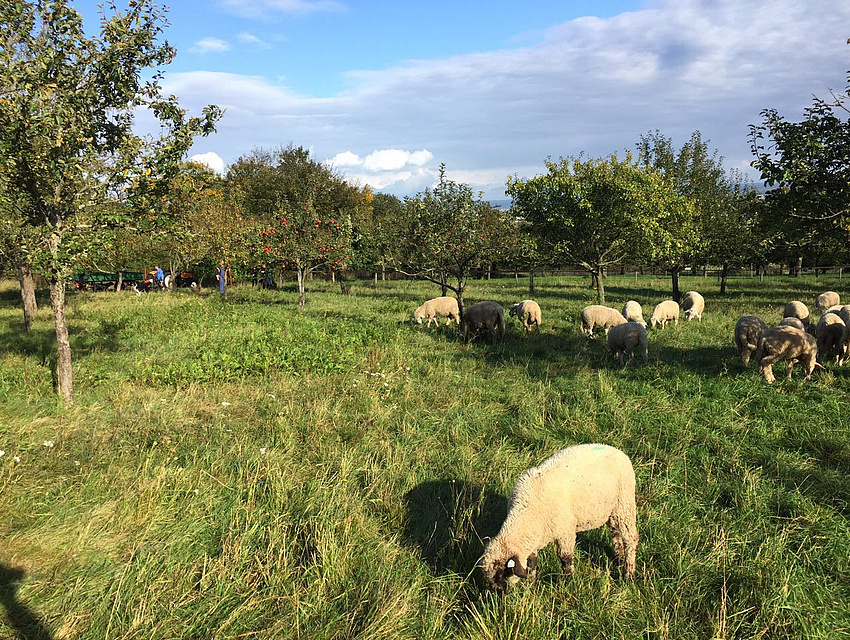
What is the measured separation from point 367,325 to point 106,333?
8985mm

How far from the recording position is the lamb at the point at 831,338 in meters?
11.6

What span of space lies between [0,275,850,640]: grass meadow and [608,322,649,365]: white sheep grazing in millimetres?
832

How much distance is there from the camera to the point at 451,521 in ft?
18.2

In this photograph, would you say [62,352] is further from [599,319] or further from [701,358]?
[701,358]

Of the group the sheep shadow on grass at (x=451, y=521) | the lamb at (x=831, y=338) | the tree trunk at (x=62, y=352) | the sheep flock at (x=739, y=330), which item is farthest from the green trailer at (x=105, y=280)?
the lamb at (x=831, y=338)

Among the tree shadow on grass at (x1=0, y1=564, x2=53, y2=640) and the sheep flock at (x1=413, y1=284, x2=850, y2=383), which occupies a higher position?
the sheep flock at (x1=413, y1=284, x2=850, y2=383)

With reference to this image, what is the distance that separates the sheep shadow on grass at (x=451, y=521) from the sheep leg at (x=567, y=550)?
2.68 ft

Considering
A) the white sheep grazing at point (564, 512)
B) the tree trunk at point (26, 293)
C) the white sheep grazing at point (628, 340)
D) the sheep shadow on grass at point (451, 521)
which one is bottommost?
the sheep shadow on grass at point (451, 521)

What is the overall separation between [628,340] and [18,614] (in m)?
12.3

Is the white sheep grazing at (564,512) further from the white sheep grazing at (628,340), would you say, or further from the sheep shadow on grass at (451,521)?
the white sheep grazing at (628,340)

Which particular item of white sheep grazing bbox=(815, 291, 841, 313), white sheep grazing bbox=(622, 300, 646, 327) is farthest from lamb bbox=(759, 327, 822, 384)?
white sheep grazing bbox=(815, 291, 841, 313)

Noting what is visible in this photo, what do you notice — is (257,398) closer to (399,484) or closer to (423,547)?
(399,484)

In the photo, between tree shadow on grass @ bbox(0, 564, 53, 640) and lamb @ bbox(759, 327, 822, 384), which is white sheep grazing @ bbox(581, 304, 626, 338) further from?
tree shadow on grass @ bbox(0, 564, 53, 640)

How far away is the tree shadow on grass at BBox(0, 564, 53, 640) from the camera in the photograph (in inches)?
147
